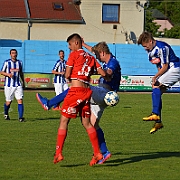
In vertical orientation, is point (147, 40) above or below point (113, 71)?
above

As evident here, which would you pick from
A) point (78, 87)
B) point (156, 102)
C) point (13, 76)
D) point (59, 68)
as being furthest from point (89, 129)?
point (59, 68)

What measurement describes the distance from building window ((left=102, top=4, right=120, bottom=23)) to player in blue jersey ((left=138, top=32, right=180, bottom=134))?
32.0 metres

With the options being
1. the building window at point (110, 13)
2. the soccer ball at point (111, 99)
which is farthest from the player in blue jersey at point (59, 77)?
the building window at point (110, 13)

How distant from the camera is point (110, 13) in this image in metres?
42.5

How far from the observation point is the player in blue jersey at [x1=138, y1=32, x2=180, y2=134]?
10195mm

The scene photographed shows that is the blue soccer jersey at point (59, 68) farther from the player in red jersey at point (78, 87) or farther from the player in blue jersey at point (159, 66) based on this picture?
the player in red jersey at point (78, 87)

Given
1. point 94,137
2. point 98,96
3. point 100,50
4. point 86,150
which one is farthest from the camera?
point 86,150

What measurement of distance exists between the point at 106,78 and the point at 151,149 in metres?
2.86

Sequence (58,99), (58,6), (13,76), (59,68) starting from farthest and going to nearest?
(58,6)
(59,68)
(13,76)
(58,99)

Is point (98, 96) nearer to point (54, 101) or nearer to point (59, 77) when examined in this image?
point (54, 101)

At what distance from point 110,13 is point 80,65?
33.9 m

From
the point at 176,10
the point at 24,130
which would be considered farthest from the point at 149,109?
the point at 176,10

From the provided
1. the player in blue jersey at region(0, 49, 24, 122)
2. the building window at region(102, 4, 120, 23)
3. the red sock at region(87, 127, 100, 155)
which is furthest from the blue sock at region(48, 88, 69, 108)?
the building window at region(102, 4, 120, 23)

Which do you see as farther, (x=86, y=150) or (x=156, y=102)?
(x=86, y=150)
